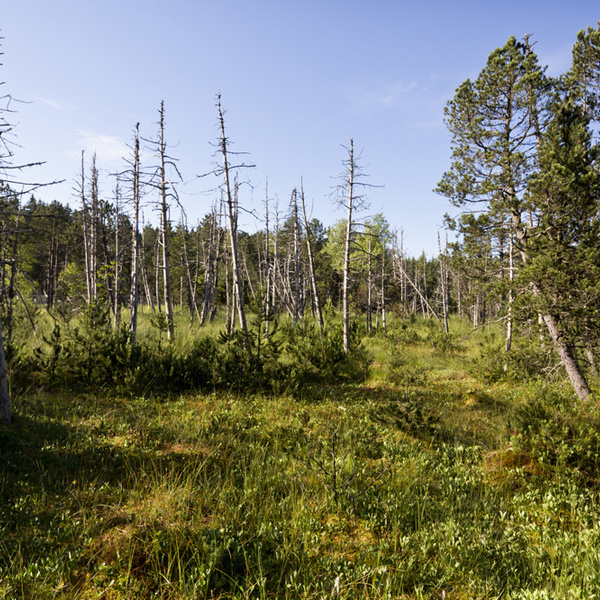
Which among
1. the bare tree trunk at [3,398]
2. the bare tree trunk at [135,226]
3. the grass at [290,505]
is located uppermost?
the bare tree trunk at [135,226]

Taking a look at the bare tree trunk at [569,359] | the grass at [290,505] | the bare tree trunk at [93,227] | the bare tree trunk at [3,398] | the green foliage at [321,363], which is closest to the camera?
the grass at [290,505]

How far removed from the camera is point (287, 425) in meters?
6.53

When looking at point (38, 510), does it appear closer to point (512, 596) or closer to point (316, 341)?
point (512, 596)

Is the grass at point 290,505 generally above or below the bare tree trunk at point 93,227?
below

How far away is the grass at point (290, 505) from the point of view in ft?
8.94

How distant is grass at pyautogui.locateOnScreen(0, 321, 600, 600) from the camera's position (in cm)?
272

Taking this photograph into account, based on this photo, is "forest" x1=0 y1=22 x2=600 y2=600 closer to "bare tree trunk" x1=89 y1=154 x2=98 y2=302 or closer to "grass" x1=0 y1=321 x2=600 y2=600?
"grass" x1=0 y1=321 x2=600 y2=600

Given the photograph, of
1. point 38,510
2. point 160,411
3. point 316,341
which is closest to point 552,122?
point 316,341

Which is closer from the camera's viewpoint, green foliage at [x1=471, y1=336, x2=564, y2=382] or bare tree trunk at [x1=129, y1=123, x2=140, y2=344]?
green foliage at [x1=471, y1=336, x2=564, y2=382]

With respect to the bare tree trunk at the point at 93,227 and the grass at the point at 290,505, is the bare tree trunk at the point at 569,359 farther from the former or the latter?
the bare tree trunk at the point at 93,227

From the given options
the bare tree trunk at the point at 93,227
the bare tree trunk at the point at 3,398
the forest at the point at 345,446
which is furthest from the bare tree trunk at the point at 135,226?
the bare tree trunk at the point at 3,398

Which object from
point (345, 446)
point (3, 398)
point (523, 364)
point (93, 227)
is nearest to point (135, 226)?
point (93, 227)

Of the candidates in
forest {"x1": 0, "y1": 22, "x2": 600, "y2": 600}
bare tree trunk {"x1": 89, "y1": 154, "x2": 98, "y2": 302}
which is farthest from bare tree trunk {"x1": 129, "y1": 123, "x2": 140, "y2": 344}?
bare tree trunk {"x1": 89, "y1": 154, "x2": 98, "y2": 302}

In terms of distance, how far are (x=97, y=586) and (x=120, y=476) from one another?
1754 mm
